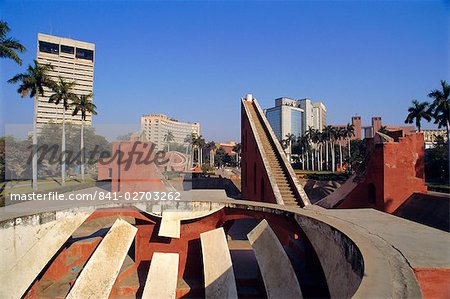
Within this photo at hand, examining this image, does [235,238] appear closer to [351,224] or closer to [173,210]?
[173,210]

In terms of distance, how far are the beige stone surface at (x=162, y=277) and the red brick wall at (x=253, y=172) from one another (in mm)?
4708

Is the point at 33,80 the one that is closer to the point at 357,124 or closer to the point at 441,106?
the point at 441,106

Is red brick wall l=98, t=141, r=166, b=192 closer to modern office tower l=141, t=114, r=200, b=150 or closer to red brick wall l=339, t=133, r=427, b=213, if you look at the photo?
red brick wall l=339, t=133, r=427, b=213

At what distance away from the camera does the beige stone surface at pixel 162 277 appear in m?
9.39

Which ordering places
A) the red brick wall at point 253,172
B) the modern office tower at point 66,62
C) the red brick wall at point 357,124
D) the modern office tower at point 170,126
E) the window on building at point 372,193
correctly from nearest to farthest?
1. the window on building at point 372,193
2. the red brick wall at point 253,172
3. the modern office tower at point 66,62
4. the modern office tower at point 170,126
5. the red brick wall at point 357,124

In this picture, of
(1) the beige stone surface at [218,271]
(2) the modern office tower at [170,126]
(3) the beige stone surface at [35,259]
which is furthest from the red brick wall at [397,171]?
(2) the modern office tower at [170,126]

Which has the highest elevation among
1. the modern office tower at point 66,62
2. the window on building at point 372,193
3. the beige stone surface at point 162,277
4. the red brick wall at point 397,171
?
the modern office tower at point 66,62

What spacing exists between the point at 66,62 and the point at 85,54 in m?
7.73

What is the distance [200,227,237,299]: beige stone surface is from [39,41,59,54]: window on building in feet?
388

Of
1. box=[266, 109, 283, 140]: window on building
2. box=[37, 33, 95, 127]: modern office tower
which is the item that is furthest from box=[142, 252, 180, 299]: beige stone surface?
box=[266, 109, 283, 140]: window on building

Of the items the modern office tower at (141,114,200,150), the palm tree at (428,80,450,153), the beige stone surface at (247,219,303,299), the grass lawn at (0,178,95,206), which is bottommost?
the beige stone surface at (247,219,303,299)

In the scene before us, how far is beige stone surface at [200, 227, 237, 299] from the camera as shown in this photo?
920cm

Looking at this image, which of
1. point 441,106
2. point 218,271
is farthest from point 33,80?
point 441,106

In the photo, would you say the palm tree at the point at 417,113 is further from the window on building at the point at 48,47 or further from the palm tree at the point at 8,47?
the window on building at the point at 48,47
